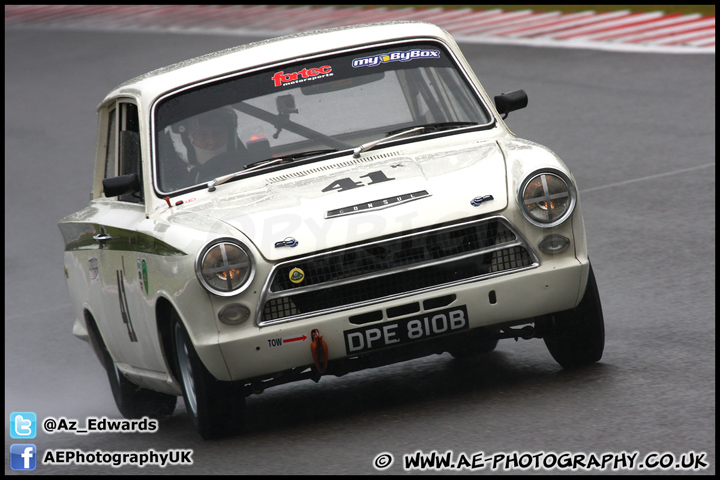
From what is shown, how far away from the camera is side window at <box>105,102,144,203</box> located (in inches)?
259

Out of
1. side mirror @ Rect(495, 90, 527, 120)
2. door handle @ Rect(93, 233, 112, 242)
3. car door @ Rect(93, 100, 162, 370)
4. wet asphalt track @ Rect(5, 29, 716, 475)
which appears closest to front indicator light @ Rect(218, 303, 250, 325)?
wet asphalt track @ Rect(5, 29, 716, 475)

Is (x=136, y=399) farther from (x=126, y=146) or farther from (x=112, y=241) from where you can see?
(x=126, y=146)

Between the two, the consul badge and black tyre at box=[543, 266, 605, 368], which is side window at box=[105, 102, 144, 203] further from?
black tyre at box=[543, 266, 605, 368]

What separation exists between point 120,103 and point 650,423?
11.3 ft

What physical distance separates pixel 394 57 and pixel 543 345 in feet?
5.65

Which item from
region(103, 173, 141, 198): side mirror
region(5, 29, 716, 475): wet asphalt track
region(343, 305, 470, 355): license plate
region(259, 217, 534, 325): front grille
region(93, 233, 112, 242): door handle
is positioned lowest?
region(5, 29, 716, 475): wet asphalt track

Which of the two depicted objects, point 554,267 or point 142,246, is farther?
point 142,246

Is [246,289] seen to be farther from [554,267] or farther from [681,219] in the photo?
→ [681,219]

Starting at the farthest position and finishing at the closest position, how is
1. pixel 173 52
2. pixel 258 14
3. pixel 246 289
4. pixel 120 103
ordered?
pixel 258 14 < pixel 173 52 < pixel 120 103 < pixel 246 289

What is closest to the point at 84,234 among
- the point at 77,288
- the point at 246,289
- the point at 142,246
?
the point at 77,288

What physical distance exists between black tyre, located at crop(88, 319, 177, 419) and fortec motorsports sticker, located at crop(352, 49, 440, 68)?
6.90 feet

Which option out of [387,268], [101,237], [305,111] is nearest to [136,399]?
[101,237]

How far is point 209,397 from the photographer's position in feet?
18.1

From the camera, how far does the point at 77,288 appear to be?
7348mm
